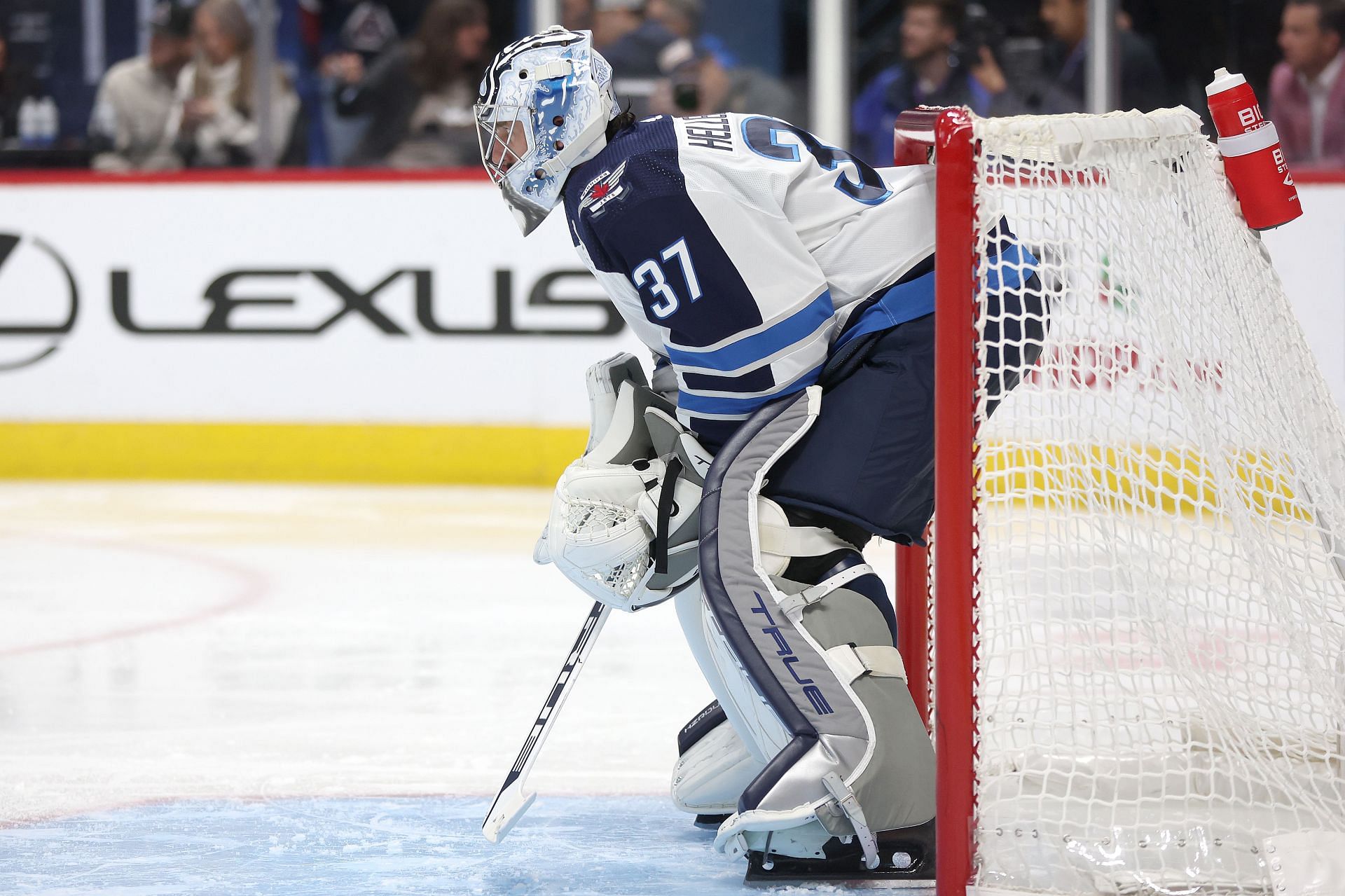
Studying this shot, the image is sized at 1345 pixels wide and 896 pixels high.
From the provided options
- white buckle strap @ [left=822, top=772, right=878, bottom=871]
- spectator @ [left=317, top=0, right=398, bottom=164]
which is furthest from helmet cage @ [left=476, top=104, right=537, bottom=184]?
spectator @ [left=317, top=0, right=398, bottom=164]

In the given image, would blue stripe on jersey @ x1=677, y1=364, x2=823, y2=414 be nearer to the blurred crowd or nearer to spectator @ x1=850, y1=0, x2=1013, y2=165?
spectator @ x1=850, y1=0, x2=1013, y2=165

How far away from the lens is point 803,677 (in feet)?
5.94

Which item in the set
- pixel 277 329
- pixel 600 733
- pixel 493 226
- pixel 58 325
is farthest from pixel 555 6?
pixel 600 733

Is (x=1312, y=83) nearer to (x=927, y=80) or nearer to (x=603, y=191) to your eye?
(x=927, y=80)

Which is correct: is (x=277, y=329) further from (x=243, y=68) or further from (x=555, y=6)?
(x=555, y=6)

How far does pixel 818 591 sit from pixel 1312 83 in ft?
13.3

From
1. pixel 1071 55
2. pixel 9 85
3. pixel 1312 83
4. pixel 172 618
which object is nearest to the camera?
pixel 172 618

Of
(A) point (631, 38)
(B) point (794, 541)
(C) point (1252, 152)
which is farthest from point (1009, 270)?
(A) point (631, 38)

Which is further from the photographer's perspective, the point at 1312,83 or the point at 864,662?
the point at 1312,83

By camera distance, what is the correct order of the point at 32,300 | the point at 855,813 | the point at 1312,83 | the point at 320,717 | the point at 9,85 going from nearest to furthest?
the point at 855,813 < the point at 320,717 < the point at 1312,83 < the point at 32,300 < the point at 9,85

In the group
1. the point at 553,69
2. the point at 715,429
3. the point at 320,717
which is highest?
the point at 553,69

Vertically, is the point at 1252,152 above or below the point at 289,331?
above

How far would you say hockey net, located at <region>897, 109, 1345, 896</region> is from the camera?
68.7 inches

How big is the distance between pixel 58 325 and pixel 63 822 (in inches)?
156
